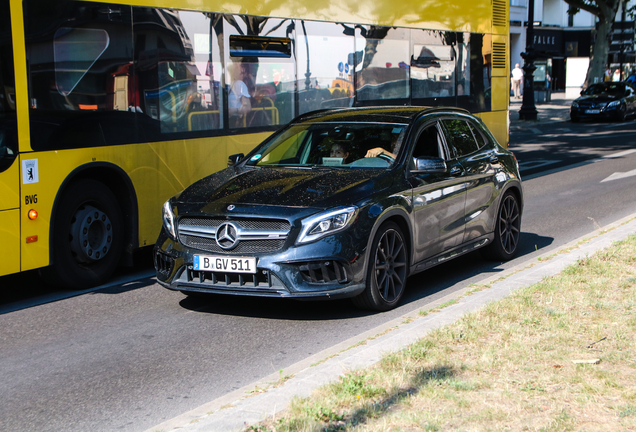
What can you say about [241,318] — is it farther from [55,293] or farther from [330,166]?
[55,293]

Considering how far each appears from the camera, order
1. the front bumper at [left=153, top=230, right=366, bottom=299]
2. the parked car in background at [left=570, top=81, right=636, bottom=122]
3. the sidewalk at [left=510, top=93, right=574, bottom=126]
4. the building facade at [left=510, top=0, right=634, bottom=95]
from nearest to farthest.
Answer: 1. the front bumper at [left=153, top=230, right=366, bottom=299]
2. the sidewalk at [left=510, top=93, right=574, bottom=126]
3. the parked car in background at [left=570, top=81, right=636, bottom=122]
4. the building facade at [left=510, top=0, right=634, bottom=95]

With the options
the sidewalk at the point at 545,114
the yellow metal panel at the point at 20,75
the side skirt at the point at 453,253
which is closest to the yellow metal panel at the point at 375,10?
the yellow metal panel at the point at 20,75

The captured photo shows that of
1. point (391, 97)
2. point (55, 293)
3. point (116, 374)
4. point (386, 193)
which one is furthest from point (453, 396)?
point (391, 97)

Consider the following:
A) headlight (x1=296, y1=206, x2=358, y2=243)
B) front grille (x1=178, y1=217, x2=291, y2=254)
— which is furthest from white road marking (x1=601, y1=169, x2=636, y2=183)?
front grille (x1=178, y1=217, x2=291, y2=254)

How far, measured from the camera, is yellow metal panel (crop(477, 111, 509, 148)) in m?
14.1

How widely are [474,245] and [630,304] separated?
2.16 meters

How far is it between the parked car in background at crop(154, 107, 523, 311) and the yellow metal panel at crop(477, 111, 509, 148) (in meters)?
5.88

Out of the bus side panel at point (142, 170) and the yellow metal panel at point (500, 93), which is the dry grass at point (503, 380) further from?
the yellow metal panel at point (500, 93)

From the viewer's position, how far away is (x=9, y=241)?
664cm

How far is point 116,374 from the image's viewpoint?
16.8 ft

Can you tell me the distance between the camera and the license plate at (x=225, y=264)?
5.98 meters

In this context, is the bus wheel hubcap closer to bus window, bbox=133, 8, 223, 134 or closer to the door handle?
bus window, bbox=133, 8, 223, 134

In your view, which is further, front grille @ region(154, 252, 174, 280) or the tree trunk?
the tree trunk

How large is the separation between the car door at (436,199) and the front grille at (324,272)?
1051mm
